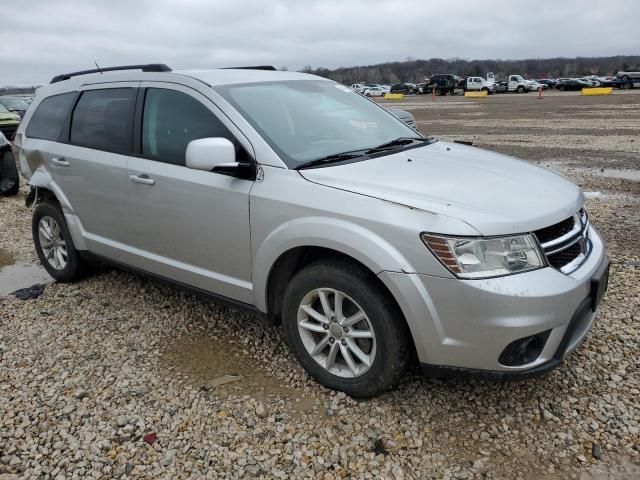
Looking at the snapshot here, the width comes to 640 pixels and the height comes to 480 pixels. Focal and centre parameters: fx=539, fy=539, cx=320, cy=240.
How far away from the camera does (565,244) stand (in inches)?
106

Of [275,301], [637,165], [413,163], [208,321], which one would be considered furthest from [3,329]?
[637,165]

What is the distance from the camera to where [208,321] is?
4.04 metres

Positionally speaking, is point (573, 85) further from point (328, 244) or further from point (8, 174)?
point (328, 244)

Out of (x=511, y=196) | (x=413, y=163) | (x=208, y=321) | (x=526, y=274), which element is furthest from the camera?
(x=208, y=321)

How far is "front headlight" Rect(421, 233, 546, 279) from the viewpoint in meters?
2.43

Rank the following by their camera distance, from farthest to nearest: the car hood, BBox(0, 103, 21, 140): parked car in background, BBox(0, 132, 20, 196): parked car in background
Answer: BBox(0, 103, 21, 140): parked car in background < BBox(0, 132, 20, 196): parked car in background < the car hood

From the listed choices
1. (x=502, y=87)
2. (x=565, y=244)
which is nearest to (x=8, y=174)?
(x=565, y=244)

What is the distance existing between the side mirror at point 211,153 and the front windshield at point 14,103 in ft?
75.2

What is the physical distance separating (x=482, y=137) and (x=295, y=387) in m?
13.3

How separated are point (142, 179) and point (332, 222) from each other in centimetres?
158

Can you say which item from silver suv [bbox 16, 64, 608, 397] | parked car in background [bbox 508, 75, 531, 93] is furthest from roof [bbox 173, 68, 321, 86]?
parked car in background [bbox 508, 75, 531, 93]

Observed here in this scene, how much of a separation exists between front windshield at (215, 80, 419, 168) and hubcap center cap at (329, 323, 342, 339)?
36.0 inches

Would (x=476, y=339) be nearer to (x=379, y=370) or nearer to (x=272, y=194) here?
(x=379, y=370)

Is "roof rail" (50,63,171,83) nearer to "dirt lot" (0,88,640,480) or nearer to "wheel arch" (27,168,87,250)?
"wheel arch" (27,168,87,250)
